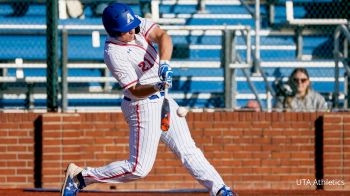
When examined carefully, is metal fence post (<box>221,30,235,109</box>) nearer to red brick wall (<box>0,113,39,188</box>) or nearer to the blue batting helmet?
red brick wall (<box>0,113,39,188</box>)

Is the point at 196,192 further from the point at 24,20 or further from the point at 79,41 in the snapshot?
the point at 24,20

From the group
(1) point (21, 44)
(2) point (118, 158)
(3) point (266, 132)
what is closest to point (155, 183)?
(2) point (118, 158)

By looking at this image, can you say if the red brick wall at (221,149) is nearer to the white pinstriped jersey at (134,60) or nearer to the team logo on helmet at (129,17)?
the white pinstriped jersey at (134,60)

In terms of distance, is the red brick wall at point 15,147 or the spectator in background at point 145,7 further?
the spectator in background at point 145,7

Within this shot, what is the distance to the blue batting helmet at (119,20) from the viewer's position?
7.38 metres

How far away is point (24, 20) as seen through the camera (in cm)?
1190

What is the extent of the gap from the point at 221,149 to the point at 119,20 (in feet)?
12.6

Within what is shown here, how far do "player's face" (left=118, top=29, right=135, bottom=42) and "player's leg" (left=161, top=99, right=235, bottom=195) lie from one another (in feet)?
2.22

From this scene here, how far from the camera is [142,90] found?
7.45m

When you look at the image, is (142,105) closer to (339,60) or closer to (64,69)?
(64,69)

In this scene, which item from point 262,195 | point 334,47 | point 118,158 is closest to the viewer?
point 262,195

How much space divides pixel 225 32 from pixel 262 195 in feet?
6.77

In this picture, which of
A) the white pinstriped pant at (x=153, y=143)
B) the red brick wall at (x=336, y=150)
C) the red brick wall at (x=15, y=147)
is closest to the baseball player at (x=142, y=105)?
the white pinstriped pant at (x=153, y=143)

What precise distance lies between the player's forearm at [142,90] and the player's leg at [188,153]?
12.2 inches
